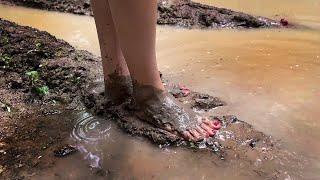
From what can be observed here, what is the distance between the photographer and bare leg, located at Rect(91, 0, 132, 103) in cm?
234

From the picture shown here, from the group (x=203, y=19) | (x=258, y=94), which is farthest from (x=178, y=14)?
(x=258, y=94)

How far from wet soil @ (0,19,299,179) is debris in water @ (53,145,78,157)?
0.05 feet

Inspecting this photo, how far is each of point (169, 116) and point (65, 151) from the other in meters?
0.52

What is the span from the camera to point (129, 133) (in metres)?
2.31

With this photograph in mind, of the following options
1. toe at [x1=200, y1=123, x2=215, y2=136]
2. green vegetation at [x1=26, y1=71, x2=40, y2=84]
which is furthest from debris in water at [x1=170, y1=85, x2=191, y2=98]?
green vegetation at [x1=26, y1=71, x2=40, y2=84]

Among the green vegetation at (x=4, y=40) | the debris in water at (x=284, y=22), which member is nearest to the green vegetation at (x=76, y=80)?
Answer: the green vegetation at (x=4, y=40)

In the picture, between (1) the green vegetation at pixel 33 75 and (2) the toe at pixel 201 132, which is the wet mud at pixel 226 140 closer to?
(2) the toe at pixel 201 132

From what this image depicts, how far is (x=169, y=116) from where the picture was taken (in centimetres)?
229

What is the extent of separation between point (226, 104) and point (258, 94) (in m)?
0.22

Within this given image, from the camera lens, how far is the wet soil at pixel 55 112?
83.1 inches

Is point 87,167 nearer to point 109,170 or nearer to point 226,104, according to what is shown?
point 109,170

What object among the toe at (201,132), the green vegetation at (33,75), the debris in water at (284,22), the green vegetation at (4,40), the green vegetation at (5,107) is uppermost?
the debris in water at (284,22)

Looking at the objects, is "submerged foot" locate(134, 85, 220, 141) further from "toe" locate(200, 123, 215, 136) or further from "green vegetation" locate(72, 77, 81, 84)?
"green vegetation" locate(72, 77, 81, 84)

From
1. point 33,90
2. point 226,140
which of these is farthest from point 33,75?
point 226,140
